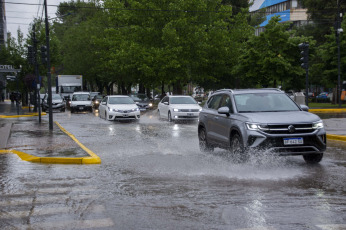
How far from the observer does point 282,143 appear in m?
9.43

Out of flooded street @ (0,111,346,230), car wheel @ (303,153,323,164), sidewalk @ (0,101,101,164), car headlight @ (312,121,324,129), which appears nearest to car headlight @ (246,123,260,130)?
flooded street @ (0,111,346,230)

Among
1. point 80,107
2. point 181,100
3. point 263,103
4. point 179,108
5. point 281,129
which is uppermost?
point 263,103

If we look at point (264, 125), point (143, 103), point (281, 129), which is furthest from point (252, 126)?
point (143, 103)

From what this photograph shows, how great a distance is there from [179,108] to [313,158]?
603 inches

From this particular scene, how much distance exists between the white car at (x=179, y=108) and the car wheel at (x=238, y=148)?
15.0 metres

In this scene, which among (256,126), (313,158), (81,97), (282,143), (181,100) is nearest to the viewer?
(282,143)

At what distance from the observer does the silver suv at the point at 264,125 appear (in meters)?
9.46

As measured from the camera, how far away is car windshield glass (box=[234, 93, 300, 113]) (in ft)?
35.0

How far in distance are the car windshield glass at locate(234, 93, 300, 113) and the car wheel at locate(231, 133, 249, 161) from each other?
28.7 inches

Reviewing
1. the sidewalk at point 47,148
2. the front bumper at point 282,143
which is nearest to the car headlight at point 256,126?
the front bumper at point 282,143

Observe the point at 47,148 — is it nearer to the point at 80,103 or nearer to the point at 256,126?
the point at 256,126

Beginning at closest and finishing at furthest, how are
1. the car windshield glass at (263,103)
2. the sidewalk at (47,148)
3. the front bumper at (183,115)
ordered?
the car windshield glass at (263,103) < the sidewalk at (47,148) < the front bumper at (183,115)

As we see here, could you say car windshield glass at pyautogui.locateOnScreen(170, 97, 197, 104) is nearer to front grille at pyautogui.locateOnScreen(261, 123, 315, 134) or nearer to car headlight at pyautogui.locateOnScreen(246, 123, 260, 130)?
car headlight at pyautogui.locateOnScreen(246, 123, 260, 130)

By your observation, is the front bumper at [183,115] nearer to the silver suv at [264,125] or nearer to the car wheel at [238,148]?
the silver suv at [264,125]
